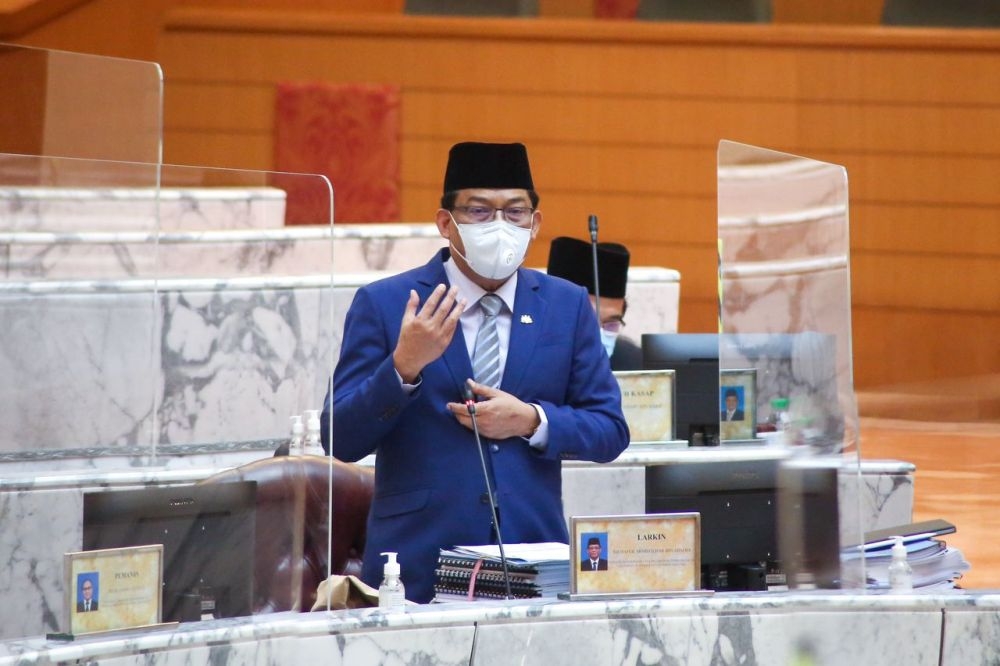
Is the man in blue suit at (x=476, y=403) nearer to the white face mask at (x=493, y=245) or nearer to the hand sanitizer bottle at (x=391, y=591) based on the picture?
the white face mask at (x=493, y=245)

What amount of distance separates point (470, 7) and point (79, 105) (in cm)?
542

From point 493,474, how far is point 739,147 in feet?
2.18

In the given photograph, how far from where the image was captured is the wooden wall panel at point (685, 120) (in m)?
8.98

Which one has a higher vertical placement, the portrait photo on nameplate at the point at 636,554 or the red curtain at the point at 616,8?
the red curtain at the point at 616,8

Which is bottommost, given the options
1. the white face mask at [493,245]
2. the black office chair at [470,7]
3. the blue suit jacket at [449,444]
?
A: the blue suit jacket at [449,444]

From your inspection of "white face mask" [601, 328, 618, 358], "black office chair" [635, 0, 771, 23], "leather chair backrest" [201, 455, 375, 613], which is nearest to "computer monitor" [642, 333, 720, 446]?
"white face mask" [601, 328, 618, 358]

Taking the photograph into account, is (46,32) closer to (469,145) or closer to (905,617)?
(469,145)

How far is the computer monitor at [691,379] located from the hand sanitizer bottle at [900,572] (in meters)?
1.54

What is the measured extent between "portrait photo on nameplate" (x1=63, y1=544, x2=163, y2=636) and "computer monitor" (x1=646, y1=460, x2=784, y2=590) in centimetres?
80

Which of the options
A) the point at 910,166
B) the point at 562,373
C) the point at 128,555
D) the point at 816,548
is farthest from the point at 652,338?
the point at 910,166

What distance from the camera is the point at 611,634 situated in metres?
2.15

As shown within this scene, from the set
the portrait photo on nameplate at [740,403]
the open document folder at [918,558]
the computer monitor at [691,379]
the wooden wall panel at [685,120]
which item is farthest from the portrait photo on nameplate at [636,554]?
the wooden wall panel at [685,120]

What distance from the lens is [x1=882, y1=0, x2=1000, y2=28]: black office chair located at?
29.9 ft

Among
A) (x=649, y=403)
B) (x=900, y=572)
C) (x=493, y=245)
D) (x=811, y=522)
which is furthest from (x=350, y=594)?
(x=649, y=403)
